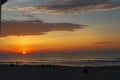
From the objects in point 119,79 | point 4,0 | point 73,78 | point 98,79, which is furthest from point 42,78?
point 4,0

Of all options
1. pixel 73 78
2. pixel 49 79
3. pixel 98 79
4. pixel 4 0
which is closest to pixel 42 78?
pixel 49 79

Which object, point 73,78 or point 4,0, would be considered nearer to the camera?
point 4,0

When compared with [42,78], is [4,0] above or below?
above

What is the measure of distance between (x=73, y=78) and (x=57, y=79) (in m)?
1.41

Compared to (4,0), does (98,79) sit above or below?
below

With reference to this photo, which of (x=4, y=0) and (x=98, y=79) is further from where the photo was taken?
(x=98, y=79)

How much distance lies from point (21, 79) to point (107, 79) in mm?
6984

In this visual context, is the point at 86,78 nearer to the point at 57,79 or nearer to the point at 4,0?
the point at 57,79

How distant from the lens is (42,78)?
25969 mm

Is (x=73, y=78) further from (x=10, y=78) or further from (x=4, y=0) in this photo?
(x=4, y=0)

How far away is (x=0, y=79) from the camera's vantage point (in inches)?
1001

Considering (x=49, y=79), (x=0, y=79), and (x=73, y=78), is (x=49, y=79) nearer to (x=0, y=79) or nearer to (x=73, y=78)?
(x=73, y=78)

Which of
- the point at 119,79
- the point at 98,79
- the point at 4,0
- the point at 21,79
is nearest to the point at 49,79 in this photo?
the point at 21,79

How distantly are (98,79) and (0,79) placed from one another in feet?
26.1
